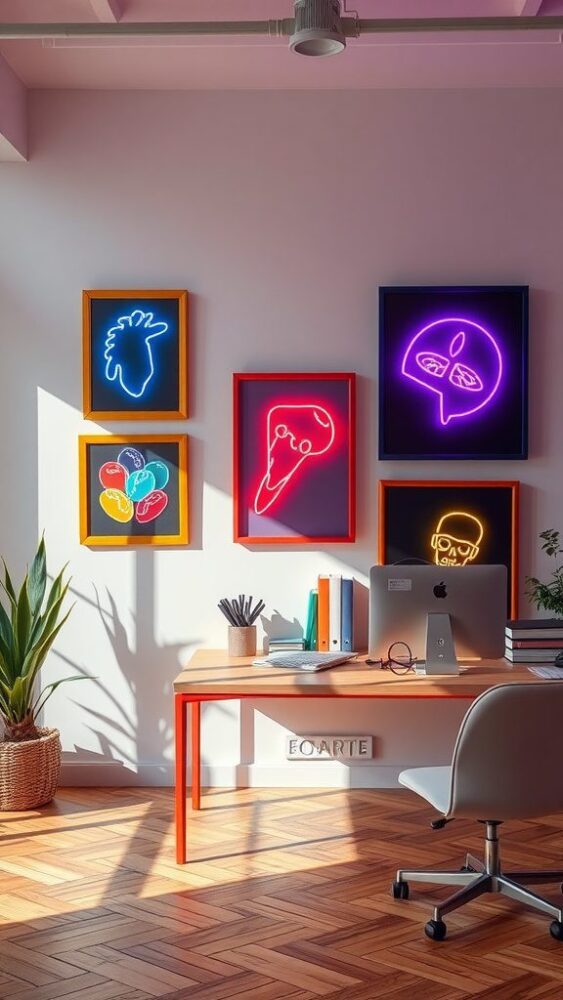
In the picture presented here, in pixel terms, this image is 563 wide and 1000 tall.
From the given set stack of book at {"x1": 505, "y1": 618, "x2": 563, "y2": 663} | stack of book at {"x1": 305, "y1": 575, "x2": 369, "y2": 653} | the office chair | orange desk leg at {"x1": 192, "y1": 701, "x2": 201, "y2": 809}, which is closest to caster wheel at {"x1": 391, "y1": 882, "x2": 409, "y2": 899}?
the office chair

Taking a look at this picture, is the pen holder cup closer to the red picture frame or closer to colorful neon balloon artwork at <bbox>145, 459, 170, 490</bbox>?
the red picture frame

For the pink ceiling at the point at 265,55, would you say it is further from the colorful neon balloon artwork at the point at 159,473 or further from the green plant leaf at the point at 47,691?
the green plant leaf at the point at 47,691

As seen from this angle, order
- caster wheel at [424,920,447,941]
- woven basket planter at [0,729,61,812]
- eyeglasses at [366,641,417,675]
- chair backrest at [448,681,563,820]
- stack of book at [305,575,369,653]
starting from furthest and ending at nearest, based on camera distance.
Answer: stack of book at [305,575,369,653], woven basket planter at [0,729,61,812], eyeglasses at [366,641,417,675], caster wheel at [424,920,447,941], chair backrest at [448,681,563,820]

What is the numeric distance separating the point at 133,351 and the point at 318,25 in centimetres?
229

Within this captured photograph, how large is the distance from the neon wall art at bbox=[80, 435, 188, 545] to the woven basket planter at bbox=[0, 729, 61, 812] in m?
0.94

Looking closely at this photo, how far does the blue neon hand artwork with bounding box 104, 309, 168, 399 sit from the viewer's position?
5328 mm

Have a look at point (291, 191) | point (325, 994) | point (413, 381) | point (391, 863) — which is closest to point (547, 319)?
point (413, 381)

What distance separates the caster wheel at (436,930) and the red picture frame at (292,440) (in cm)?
209

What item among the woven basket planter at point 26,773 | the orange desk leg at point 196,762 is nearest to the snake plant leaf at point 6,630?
the woven basket planter at point 26,773

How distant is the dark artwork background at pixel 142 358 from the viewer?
17.5ft

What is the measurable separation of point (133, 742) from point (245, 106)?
115 inches

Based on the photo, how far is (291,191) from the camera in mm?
5363

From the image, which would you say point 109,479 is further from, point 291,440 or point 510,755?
point 510,755

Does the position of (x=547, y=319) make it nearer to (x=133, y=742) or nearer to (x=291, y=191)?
(x=291, y=191)
